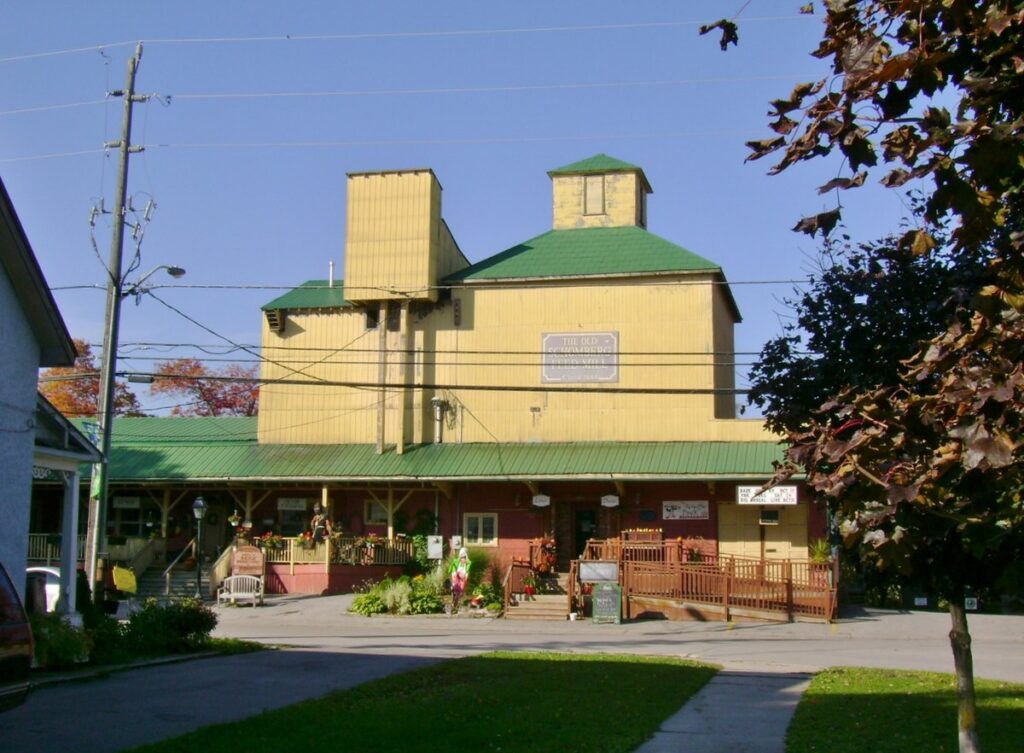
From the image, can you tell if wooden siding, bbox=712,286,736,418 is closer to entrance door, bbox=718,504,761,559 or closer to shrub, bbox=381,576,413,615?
entrance door, bbox=718,504,761,559

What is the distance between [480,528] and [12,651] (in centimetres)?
2550

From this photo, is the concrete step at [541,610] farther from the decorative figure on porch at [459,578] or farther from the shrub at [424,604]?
the shrub at [424,604]

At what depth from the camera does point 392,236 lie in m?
36.1

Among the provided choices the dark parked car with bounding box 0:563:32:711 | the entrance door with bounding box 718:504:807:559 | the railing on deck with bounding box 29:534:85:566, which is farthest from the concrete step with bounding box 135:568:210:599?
the dark parked car with bounding box 0:563:32:711

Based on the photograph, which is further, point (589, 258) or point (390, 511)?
point (589, 258)

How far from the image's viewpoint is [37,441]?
17234 mm

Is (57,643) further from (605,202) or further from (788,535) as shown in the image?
(605,202)

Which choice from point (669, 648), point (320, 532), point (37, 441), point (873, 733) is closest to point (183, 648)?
point (37, 441)

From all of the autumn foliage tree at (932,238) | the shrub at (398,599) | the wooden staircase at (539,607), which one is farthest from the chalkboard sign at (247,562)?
the autumn foliage tree at (932,238)

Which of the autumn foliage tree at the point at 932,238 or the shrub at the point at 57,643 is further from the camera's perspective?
the shrub at the point at 57,643

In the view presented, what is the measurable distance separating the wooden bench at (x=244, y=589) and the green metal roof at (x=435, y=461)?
4.04 metres

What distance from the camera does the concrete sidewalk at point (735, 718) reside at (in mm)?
10461

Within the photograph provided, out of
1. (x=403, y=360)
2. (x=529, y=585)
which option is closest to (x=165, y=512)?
(x=403, y=360)

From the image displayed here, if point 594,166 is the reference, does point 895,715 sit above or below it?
below
